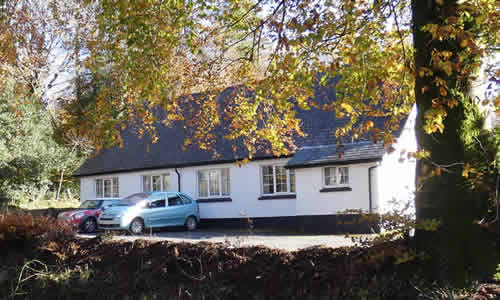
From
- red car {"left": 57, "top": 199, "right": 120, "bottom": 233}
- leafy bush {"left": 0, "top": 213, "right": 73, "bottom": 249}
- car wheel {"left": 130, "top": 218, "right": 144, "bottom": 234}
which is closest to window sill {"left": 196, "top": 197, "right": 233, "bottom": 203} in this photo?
red car {"left": 57, "top": 199, "right": 120, "bottom": 233}

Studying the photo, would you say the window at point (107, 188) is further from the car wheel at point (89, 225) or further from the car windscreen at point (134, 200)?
the car windscreen at point (134, 200)

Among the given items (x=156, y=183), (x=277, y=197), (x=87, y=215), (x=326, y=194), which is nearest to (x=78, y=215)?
(x=87, y=215)

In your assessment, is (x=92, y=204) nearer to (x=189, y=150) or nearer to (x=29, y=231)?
(x=189, y=150)

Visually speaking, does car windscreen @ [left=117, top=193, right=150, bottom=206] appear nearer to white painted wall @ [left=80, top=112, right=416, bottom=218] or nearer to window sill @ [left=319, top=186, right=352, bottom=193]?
white painted wall @ [left=80, top=112, right=416, bottom=218]

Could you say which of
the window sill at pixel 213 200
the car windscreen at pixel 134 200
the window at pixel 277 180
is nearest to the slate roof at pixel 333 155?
the window at pixel 277 180

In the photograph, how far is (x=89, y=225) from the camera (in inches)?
962

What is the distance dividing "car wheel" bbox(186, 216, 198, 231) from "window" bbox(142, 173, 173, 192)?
3166 mm

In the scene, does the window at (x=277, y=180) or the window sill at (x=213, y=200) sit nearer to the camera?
the window at (x=277, y=180)

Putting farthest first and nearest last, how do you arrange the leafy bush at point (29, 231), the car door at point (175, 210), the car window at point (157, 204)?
1. the car door at point (175, 210)
2. the car window at point (157, 204)
3. the leafy bush at point (29, 231)

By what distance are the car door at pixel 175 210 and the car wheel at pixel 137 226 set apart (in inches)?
53.2

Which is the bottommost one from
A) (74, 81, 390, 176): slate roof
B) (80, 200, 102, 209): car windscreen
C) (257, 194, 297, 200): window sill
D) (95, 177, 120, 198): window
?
(80, 200, 102, 209): car windscreen

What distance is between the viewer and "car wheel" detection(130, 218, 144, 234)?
21.5m

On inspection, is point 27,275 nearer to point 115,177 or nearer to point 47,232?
point 47,232

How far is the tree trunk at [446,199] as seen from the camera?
6.94 meters
